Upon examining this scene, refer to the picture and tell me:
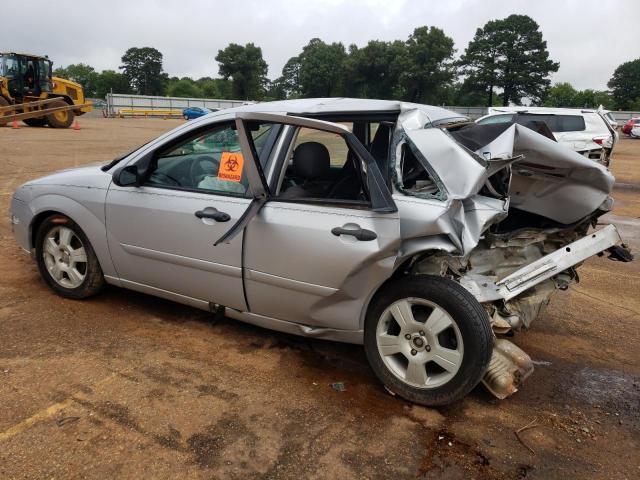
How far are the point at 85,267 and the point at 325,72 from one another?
8123cm

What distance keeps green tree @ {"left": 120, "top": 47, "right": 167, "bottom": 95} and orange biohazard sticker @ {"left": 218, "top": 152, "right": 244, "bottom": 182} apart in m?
105

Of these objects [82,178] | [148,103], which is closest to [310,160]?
[82,178]

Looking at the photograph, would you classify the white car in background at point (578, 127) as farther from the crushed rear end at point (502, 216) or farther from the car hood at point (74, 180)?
the car hood at point (74, 180)

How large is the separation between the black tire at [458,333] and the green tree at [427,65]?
234 ft

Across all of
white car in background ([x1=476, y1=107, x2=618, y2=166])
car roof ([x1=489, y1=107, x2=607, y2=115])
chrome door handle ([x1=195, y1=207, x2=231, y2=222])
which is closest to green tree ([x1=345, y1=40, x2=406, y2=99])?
car roof ([x1=489, y1=107, x2=607, y2=115])

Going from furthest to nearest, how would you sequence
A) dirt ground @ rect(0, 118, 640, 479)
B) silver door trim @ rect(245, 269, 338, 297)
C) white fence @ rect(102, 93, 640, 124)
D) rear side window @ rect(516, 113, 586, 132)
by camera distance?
white fence @ rect(102, 93, 640, 124) < rear side window @ rect(516, 113, 586, 132) < silver door trim @ rect(245, 269, 338, 297) < dirt ground @ rect(0, 118, 640, 479)

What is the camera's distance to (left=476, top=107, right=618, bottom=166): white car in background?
12.8m

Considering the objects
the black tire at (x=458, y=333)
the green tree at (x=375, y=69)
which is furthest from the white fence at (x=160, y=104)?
the black tire at (x=458, y=333)

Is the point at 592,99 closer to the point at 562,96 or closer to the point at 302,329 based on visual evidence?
the point at 562,96

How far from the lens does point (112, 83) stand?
100 m

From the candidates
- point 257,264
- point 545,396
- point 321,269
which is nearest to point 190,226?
point 257,264

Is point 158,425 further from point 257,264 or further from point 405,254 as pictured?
point 405,254

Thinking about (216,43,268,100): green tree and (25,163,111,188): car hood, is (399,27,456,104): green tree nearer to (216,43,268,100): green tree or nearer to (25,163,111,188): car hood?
(216,43,268,100): green tree

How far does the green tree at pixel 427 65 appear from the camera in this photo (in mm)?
70875
